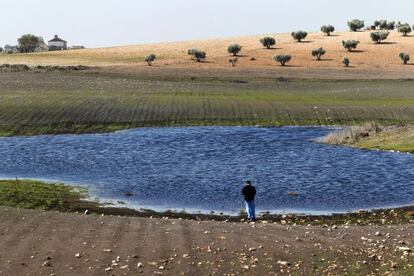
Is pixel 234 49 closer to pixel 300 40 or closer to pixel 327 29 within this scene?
pixel 300 40

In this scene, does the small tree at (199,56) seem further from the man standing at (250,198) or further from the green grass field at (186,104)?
the man standing at (250,198)

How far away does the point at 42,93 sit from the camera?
282ft

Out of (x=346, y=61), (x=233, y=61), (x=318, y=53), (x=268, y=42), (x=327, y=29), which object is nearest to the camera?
(x=346, y=61)

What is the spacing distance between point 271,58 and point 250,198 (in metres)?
103

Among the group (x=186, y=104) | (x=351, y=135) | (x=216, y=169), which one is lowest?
(x=216, y=169)

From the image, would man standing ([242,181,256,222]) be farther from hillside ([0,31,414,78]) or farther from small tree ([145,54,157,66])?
small tree ([145,54,157,66])

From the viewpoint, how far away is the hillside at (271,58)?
11656cm

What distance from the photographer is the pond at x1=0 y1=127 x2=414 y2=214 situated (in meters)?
38.5

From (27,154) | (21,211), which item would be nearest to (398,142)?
(27,154)

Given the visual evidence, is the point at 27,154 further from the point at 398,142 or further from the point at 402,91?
the point at 402,91

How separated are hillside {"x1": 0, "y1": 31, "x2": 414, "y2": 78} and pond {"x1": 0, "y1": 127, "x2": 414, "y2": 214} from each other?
50172mm

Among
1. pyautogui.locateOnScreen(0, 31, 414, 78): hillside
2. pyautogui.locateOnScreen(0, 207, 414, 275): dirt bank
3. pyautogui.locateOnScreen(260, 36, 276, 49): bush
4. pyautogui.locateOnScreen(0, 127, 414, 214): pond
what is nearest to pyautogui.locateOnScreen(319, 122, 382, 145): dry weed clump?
pyautogui.locateOnScreen(0, 127, 414, 214): pond

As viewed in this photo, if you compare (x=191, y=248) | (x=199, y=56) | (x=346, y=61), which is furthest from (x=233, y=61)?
(x=191, y=248)

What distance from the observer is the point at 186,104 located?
80438 mm
